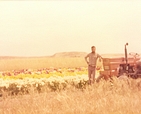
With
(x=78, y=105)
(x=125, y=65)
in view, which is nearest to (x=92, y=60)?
(x=125, y=65)

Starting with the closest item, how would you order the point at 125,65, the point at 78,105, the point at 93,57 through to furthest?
the point at 78,105, the point at 93,57, the point at 125,65

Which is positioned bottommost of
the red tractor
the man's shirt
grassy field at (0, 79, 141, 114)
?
grassy field at (0, 79, 141, 114)

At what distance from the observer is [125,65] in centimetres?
1233

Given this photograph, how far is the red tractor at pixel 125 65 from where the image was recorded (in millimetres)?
Answer: 12211

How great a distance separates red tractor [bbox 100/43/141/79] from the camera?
12.2m

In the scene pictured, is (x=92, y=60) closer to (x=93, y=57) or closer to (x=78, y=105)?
(x=93, y=57)

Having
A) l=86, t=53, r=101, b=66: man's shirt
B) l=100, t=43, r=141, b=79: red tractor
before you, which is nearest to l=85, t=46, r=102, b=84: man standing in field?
l=86, t=53, r=101, b=66: man's shirt

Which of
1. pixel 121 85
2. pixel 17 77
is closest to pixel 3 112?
pixel 121 85

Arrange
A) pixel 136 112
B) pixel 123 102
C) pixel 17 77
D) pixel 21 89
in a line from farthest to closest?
pixel 17 77, pixel 21 89, pixel 123 102, pixel 136 112

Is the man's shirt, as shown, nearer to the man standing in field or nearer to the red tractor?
the man standing in field

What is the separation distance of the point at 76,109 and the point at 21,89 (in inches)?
305

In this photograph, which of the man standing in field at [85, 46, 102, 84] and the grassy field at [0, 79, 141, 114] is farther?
the man standing in field at [85, 46, 102, 84]

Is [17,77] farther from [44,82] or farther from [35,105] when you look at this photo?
[35,105]

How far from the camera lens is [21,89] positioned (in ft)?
39.2
